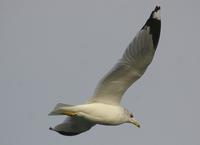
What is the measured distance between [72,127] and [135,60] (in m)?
1.70

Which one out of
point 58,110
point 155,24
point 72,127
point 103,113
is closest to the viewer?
point 58,110

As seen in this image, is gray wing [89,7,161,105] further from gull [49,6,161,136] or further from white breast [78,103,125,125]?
white breast [78,103,125,125]

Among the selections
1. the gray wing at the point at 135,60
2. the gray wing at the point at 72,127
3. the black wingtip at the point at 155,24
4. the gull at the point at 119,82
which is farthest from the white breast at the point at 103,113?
the black wingtip at the point at 155,24

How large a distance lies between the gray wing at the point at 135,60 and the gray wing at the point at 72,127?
23.3 inches

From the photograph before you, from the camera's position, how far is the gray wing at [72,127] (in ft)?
56.4

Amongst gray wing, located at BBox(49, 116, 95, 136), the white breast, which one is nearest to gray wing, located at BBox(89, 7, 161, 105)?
the white breast

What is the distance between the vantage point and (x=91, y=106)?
16500 millimetres

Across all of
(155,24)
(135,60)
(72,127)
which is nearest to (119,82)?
(135,60)

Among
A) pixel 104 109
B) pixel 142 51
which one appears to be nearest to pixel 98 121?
pixel 104 109

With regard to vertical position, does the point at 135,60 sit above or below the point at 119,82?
above

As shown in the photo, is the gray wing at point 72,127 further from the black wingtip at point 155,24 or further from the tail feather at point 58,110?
the black wingtip at point 155,24

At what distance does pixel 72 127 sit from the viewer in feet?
56.5

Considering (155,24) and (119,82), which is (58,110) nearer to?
(119,82)

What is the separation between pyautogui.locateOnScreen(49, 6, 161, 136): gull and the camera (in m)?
16.4
